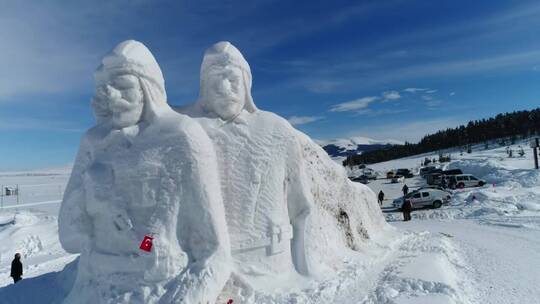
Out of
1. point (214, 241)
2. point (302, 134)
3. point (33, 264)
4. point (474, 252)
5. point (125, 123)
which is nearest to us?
point (214, 241)

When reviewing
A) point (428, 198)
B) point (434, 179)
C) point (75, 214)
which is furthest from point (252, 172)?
point (434, 179)

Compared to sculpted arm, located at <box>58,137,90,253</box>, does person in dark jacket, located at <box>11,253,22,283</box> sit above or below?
below

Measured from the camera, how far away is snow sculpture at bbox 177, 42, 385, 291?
6.00 metres

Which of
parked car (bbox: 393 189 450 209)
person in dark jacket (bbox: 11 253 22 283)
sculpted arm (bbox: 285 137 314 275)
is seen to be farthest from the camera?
parked car (bbox: 393 189 450 209)

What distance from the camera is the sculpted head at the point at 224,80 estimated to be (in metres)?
6.25

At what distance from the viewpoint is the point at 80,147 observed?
239 inches

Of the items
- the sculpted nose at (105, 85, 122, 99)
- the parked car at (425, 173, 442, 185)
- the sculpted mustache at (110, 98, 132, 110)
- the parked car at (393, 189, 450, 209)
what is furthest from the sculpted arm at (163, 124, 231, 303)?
the parked car at (425, 173, 442, 185)

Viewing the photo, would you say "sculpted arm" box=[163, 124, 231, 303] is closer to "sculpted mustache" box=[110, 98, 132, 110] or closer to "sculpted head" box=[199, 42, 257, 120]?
"sculpted head" box=[199, 42, 257, 120]

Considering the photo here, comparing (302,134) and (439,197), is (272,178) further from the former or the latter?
(439,197)

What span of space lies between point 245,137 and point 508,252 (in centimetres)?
854

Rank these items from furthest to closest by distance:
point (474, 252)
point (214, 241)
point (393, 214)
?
point (393, 214) < point (474, 252) < point (214, 241)

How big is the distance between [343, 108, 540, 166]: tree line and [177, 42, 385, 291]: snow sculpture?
7538 cm

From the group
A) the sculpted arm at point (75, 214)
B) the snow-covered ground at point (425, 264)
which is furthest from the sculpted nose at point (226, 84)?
the snow-covered ground at point (425, 264)

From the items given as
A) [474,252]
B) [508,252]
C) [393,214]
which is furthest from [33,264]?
[393,214]
